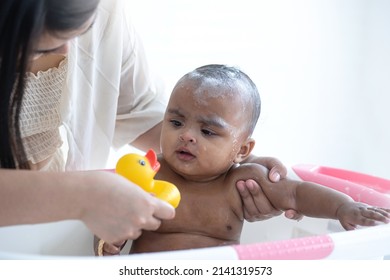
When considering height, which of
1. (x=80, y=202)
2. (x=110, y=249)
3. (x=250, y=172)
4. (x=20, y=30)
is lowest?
(x=110, y=249)

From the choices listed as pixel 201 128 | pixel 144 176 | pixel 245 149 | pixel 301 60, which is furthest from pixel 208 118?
pixel 301 60

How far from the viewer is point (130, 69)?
1.17 meters

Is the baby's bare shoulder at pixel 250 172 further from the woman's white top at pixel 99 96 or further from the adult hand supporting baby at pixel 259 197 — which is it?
the woman's white top at pixel 99 96

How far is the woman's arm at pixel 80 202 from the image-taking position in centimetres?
58

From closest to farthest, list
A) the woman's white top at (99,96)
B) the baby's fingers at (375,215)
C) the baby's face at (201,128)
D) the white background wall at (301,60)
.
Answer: the baby's fingers at (375,215) → the baby's face at (201,128) → the woman's white top at (99,96) → the white background wall at (301,60)

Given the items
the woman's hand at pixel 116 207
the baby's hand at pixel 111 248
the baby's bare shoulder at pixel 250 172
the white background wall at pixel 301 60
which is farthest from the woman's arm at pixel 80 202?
the white background wall at pixel 301 60

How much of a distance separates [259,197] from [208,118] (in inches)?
6.7

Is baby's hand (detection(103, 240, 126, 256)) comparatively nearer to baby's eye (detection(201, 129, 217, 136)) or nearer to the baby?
the baby

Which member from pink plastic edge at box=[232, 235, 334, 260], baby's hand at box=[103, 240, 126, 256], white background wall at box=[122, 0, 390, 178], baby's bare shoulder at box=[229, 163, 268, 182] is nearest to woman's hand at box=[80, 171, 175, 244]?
pink plastic edge at box=[232, 235, 334, 260]

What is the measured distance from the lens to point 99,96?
1135mm

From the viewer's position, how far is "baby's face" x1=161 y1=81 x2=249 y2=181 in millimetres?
914

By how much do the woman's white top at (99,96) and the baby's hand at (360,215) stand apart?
47 centimetres

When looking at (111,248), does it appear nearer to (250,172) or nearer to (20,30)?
(250,172)

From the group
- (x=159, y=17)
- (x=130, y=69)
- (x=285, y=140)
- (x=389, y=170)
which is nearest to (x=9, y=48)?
(x=130, y=69)
